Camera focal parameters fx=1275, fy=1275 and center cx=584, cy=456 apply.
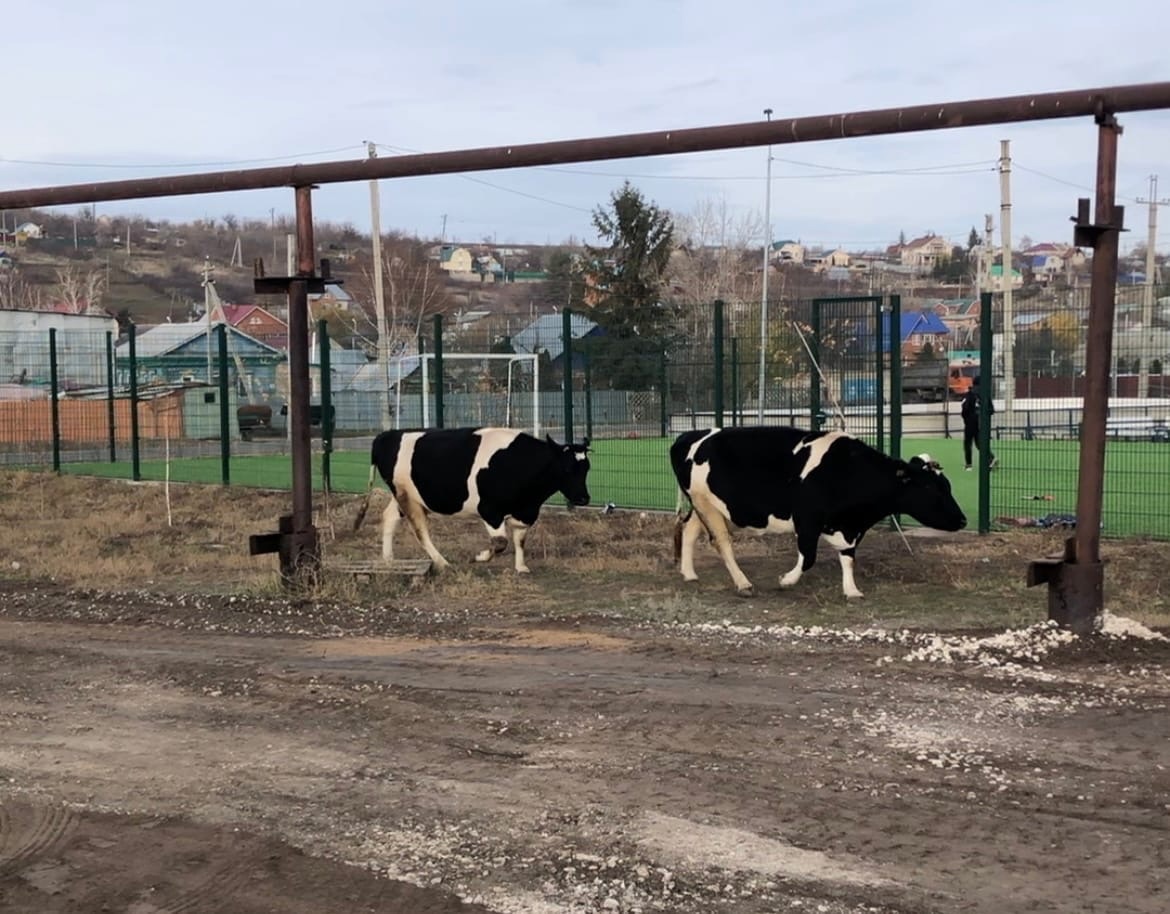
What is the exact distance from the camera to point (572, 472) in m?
12.4

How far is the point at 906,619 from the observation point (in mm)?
9500

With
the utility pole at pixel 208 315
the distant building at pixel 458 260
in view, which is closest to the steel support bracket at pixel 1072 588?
the utility pole at pixel 208 315

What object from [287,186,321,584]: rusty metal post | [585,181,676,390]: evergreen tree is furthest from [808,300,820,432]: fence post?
[585,181,676,390]: evergreen tree

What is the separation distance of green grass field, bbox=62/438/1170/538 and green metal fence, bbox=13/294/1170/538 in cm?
5

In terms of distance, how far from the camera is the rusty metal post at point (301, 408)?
1088cm

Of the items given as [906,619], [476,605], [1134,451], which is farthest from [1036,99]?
[1134,451]

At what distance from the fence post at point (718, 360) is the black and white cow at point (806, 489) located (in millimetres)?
4115

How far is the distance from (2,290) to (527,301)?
4956 cm

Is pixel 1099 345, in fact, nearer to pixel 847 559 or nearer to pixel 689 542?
pixel 847 559

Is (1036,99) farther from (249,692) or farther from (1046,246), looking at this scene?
(1046,246)

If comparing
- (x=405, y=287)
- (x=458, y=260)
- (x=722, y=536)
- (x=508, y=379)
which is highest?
(x=458, y=260)

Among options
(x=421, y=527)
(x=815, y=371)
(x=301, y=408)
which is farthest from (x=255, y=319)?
(x=301, y=408)

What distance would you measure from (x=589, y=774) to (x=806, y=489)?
16.7ft

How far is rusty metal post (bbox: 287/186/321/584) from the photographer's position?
428 inches
